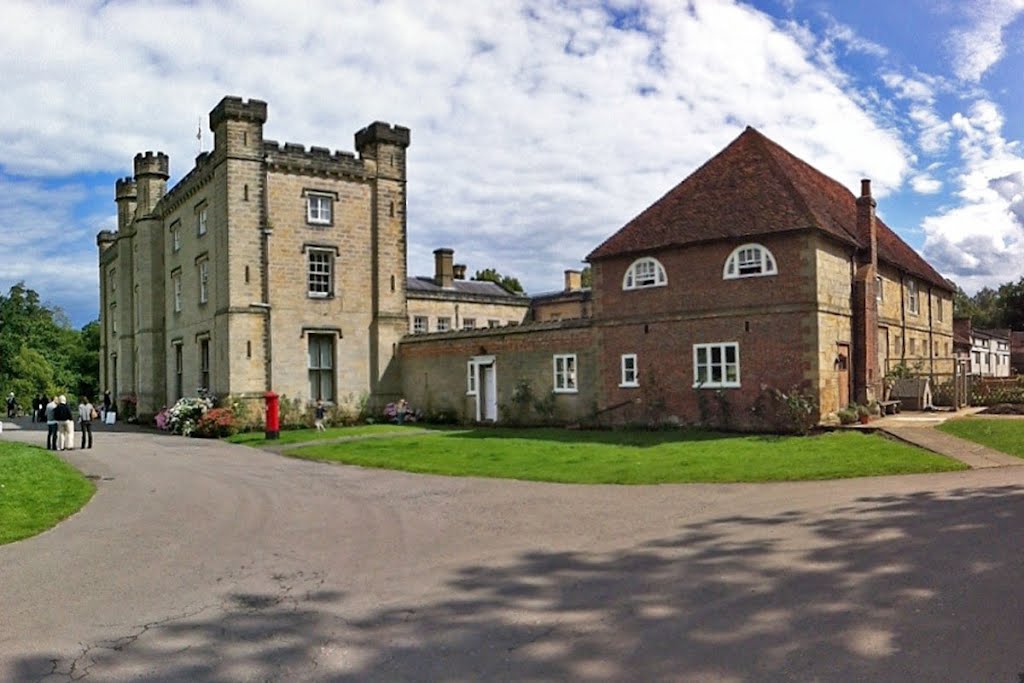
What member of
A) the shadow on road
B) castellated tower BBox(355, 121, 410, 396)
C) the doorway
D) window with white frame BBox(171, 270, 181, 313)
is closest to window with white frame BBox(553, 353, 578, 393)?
the doorway

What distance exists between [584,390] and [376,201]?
14.1m

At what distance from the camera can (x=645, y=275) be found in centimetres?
2631

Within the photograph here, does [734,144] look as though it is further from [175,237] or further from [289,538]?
[175,237]

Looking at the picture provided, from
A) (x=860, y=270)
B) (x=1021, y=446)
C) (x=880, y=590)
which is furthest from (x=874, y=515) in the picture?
(x=860, y=270)

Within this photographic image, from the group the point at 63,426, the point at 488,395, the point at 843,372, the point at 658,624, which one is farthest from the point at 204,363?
the point at 658,624

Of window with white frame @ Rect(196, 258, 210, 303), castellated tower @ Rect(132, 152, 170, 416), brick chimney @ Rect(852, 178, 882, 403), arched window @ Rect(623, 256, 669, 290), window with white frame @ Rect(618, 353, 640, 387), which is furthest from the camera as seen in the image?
castellated tower @ Rect(132, 152, 170, 416)

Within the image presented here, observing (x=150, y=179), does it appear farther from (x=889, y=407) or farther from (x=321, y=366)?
(x=889, y=407)

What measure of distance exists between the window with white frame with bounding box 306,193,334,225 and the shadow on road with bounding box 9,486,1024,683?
1068 inches

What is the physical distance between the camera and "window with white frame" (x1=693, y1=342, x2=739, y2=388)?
78.9 feet

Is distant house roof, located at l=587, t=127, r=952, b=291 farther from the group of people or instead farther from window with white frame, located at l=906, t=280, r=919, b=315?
the group of people

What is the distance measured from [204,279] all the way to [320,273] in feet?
17.8

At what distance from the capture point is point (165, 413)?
34.5 m

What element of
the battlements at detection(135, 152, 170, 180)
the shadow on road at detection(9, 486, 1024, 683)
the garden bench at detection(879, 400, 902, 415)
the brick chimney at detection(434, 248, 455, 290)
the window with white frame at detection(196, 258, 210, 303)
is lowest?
the shadow on road at detection(9, 486, 1024, 683)

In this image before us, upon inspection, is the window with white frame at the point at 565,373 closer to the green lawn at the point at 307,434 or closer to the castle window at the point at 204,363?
the green lawn at the point at 307,434
